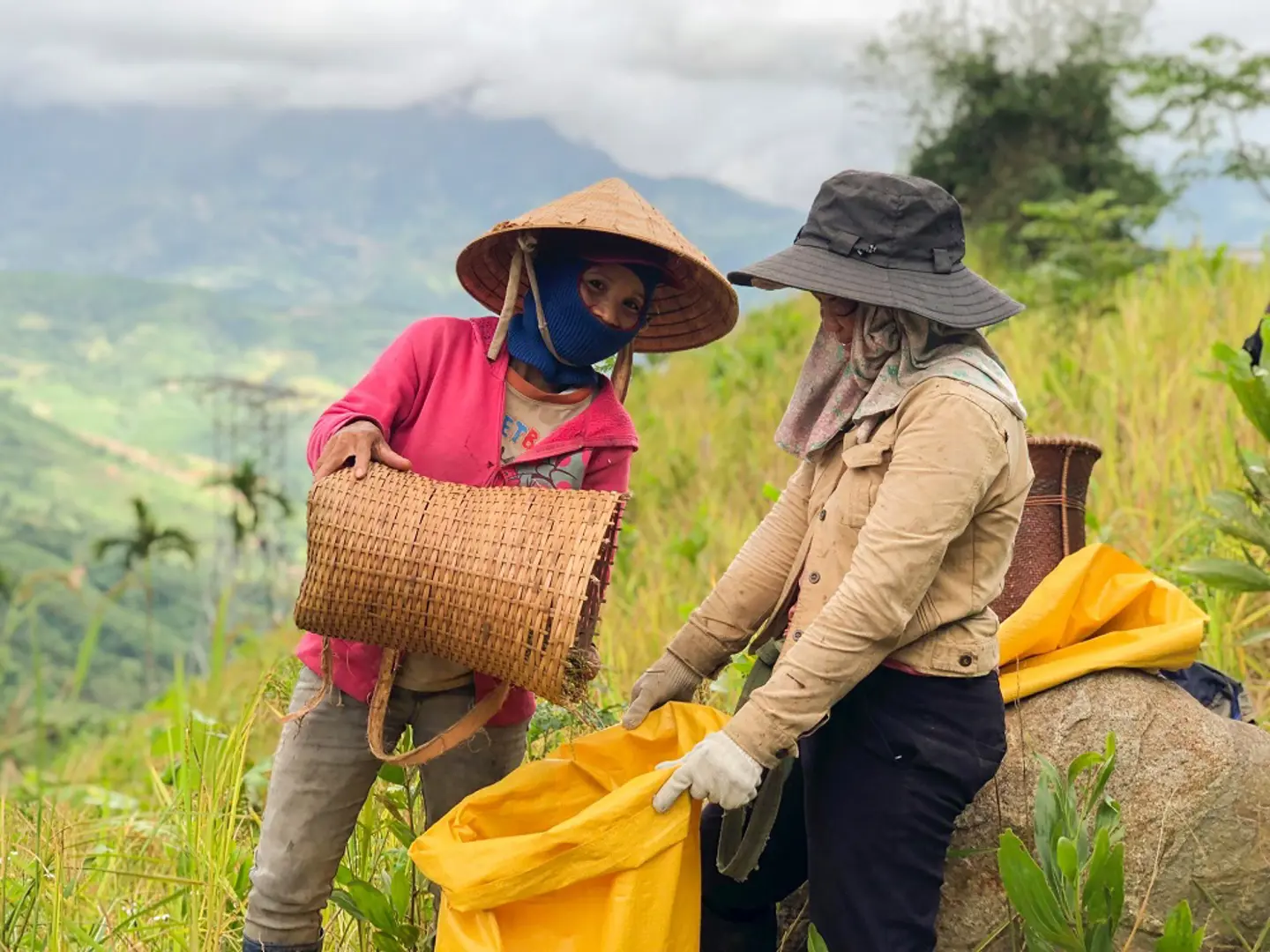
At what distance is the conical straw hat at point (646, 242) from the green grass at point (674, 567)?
3.06 feet

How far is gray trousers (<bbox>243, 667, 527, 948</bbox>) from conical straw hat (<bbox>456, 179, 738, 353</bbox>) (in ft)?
2.74

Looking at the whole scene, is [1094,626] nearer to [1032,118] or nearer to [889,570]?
[889,570]

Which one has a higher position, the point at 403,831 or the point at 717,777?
the point at 717,777

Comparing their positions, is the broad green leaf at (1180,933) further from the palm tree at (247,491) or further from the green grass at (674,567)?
the palm tree at (247,491)

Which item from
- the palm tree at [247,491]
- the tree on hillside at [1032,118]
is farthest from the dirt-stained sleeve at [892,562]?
the palm tree at [247,491]

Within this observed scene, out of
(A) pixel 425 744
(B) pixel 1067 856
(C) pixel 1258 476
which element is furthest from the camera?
(C) pixel 1258 476

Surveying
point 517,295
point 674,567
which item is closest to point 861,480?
Result: point 517,295

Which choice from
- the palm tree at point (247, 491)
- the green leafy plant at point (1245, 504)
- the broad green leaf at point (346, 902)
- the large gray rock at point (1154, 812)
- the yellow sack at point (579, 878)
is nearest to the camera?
the yellow sack at point (579, 878)

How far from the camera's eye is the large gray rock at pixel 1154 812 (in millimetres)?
2281

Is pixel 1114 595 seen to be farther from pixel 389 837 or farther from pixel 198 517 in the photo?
pixel 198 517

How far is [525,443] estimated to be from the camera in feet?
7.59

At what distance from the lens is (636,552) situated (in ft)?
18.1

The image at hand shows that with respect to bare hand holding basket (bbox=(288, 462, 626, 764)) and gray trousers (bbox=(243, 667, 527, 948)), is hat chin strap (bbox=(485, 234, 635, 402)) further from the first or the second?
gray trousers (bbox=(243, 667, 527, 948))

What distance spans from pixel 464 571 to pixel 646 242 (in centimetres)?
72
